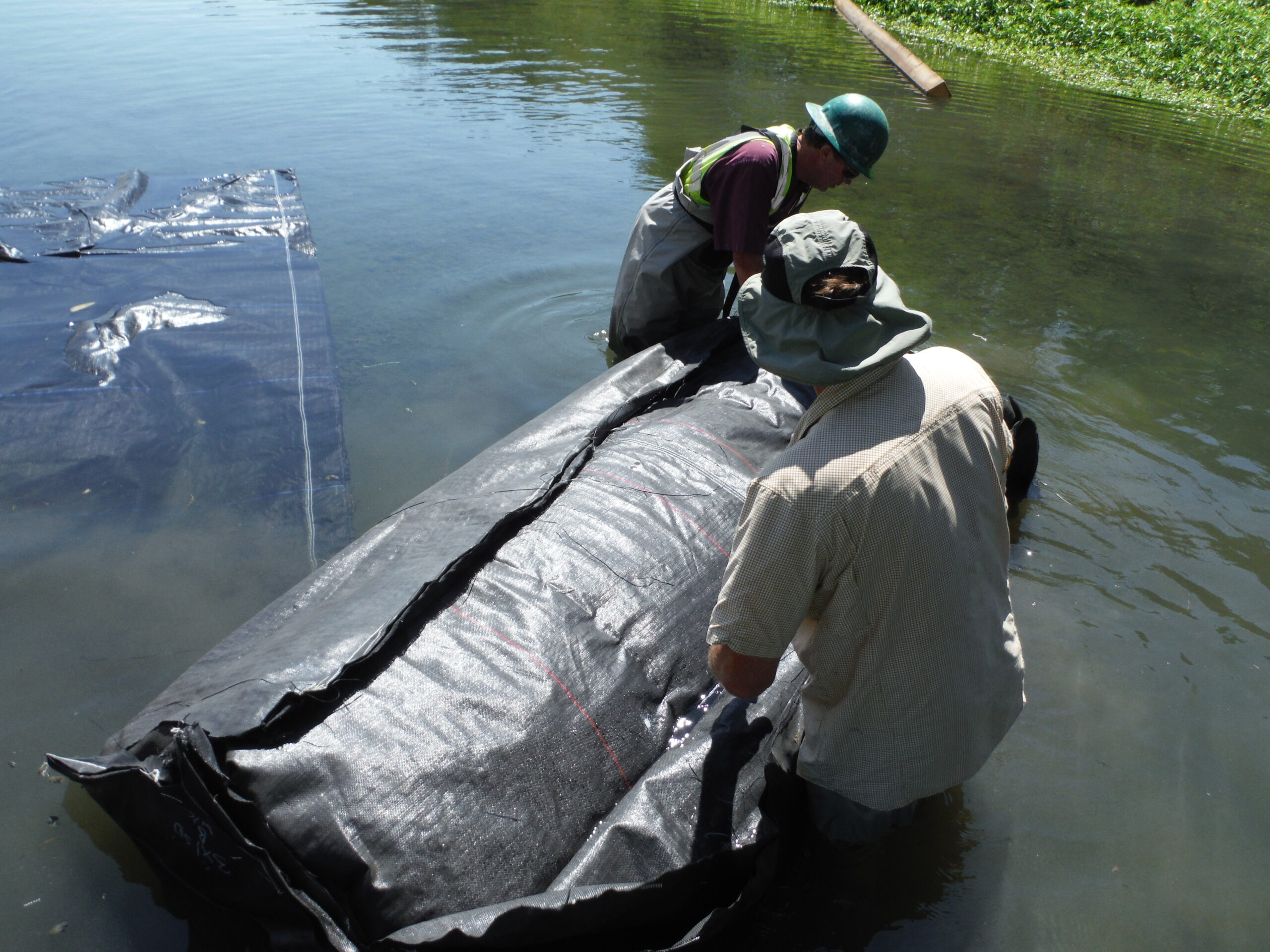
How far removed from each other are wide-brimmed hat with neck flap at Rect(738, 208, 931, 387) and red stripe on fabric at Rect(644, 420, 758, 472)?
1449 millimetres

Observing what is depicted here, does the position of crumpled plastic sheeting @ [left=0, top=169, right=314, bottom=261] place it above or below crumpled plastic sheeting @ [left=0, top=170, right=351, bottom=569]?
above

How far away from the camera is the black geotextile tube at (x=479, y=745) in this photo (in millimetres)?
1934

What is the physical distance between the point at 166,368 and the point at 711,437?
306cm

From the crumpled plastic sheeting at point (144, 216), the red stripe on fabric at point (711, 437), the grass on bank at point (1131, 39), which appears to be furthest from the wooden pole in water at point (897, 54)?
the red stripe on fabric at point (711, 437)

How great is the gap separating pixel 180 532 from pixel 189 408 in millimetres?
901

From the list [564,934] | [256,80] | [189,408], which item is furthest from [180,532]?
[256,80]

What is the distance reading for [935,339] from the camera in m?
6.01

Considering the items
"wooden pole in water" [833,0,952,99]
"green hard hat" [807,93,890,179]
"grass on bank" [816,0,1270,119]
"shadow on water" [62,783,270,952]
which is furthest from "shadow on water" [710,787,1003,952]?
"grass on bank" [816,0,1270,119]

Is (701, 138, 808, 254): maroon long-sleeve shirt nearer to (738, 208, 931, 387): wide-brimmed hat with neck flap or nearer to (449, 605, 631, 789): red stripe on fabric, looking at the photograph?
(738, 208, 931, 387): wide-brimmed hat with neck flap

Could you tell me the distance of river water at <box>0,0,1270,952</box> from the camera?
2.62m

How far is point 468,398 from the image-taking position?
4.96 metres

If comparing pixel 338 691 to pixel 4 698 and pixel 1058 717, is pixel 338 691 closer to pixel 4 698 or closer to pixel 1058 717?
pixel 4 698

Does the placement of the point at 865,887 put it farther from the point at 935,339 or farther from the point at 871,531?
the point at 935,339

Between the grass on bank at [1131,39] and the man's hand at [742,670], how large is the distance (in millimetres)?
15338
